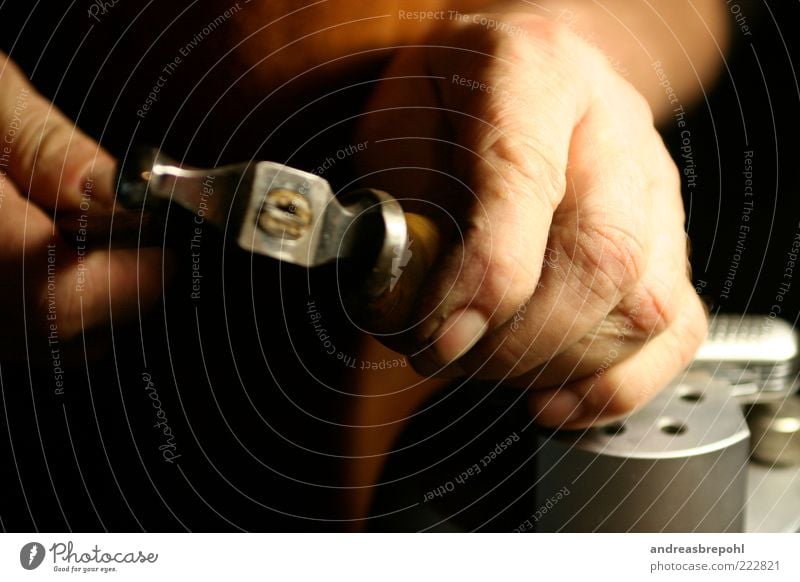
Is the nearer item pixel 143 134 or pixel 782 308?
pixel 143 134

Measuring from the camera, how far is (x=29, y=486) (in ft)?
1.19

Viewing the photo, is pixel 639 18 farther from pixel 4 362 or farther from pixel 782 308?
pixel 4 362

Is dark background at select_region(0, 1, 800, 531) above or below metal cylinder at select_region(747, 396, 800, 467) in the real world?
above

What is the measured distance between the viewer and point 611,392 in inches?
15.5

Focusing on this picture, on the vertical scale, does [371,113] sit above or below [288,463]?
above

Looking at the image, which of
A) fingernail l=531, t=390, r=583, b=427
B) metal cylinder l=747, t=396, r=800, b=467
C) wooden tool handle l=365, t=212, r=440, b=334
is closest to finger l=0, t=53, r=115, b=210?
wooden tool handle l=365, t=212, r=440, b=334

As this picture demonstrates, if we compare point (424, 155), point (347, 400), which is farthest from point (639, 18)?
point (347, 400)

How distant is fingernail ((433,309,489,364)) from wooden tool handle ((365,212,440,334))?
2 cm

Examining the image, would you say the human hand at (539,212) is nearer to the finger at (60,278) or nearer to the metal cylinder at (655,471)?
the metal cylinder at (655,471)

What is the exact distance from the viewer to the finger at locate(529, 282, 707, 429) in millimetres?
388

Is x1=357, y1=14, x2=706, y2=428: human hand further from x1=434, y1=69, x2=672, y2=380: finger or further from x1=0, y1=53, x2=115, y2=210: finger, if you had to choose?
x1=0, y1=53, x2=115, y2=210: finger

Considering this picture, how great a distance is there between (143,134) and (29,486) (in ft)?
0.61

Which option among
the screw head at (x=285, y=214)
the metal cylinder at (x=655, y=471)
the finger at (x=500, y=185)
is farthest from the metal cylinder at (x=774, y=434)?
the screw head at (x=285, y=214)

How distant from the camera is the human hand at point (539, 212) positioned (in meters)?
0.30
